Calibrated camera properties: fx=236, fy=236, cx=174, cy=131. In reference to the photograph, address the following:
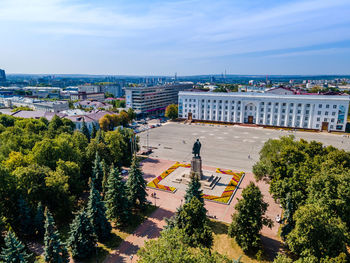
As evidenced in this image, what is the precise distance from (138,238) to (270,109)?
85.4 meters

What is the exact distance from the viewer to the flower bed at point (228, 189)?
3650 cm

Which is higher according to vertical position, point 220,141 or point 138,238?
point 220,141

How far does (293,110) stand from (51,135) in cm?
8512

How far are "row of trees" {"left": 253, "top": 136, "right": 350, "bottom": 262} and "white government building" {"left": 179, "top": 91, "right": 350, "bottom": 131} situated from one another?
63035 mm

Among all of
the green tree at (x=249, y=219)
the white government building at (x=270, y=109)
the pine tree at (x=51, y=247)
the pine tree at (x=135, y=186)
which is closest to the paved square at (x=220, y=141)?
the white government building at (x=270, y=109)

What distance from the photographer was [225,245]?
26391 mm

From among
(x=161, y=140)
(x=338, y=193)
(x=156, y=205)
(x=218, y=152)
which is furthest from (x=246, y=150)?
(x=338, y=193)

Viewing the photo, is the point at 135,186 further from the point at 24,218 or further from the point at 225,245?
the point at 225,245

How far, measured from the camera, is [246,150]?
63.8 meters

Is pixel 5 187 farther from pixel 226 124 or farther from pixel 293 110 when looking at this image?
pixel 293 110

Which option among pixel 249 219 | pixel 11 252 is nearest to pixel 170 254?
→ pixel 249 219

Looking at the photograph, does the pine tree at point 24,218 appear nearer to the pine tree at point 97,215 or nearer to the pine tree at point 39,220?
the pine tree at point 39,220

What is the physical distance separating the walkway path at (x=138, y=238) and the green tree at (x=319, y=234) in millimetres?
15374

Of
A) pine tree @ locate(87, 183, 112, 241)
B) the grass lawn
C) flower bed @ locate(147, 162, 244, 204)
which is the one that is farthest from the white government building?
pine tree @ locate(87, 183, 112, 241)
